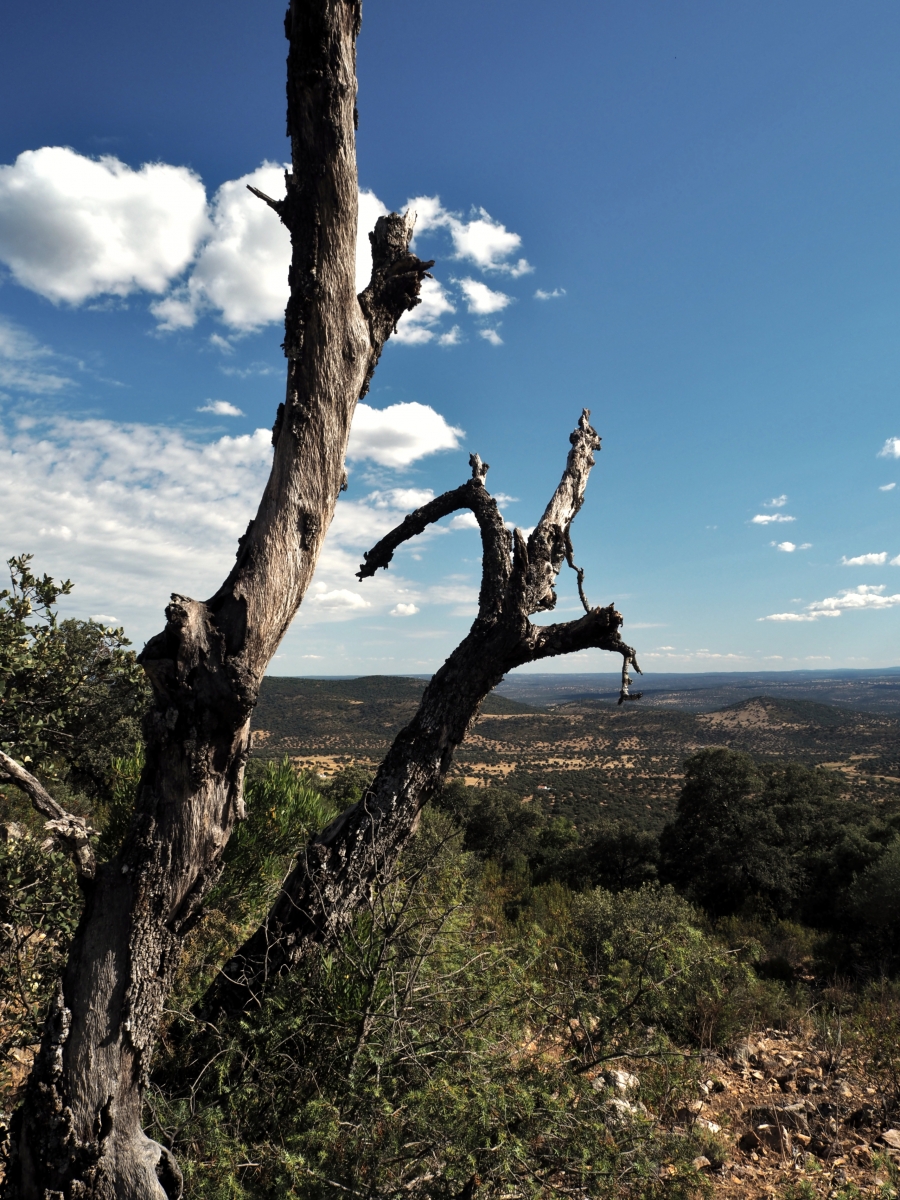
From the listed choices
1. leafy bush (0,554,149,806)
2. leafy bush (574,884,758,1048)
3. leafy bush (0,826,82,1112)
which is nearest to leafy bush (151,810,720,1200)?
leafy bush (574,884,758,1048)

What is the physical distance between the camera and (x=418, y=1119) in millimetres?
2473

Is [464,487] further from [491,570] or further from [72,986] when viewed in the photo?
[72,986]

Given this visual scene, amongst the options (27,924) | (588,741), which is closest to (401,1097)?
(27,924)

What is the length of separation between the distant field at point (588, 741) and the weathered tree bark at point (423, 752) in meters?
26.9

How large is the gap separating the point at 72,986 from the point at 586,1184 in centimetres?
228

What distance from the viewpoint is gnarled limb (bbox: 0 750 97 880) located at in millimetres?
2570

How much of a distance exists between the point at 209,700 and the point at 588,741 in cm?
8314

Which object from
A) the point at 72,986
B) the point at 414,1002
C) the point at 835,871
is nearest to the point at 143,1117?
the point at 72,986

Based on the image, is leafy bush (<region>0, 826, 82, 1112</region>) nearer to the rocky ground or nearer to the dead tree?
the dead tree

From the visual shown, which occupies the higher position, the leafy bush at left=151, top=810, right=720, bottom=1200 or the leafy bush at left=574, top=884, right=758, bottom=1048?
the leafy bush at left=151, top=810, right=720, bottom=1200

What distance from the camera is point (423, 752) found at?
3547 mm

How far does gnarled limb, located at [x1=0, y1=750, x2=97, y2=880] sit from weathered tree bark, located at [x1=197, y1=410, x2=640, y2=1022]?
1014 mm

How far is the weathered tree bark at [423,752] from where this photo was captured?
3.26 m

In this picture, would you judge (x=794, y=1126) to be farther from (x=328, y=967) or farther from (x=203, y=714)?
(x=203, y=714)
